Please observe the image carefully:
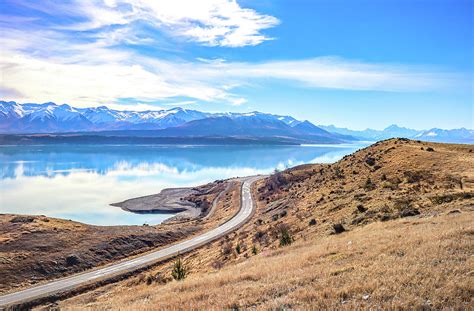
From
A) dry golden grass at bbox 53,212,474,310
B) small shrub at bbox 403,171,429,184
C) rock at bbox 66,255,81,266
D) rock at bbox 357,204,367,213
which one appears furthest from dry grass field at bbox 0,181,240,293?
dry golden grass at bbox 53,212,474,310

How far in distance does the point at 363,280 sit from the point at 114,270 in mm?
32903

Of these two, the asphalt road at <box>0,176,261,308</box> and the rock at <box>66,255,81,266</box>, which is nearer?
the asphalt road at <box>0,176,261,308</box>

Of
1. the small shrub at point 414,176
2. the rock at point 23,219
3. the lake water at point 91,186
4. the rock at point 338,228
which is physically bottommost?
the lake water at point 91,186

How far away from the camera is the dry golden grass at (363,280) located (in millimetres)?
7480

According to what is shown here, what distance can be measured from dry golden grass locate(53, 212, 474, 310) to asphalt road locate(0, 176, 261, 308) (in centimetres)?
2276

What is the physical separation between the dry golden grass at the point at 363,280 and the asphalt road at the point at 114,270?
22758 mm

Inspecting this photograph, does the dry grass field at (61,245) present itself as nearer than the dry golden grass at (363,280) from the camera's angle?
No

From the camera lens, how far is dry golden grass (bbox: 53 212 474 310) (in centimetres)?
748

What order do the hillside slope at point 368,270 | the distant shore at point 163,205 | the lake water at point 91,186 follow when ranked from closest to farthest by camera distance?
the hillside slope at point 368,270
the lake water at point 91,186
the distant shore at point 163,205

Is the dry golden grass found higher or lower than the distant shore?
higher

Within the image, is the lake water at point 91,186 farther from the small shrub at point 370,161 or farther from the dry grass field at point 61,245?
the small shrub at point 370,161

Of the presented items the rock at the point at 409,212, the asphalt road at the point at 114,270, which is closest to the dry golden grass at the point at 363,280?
the rock at the point at 409,212

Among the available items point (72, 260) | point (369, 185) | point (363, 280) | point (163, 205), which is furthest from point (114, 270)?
point (163, 205)

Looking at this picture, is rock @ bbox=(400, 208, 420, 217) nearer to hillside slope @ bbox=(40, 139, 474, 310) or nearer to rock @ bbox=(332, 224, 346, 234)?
hillside slope @ bbox=(40, 139, 474, 310)
